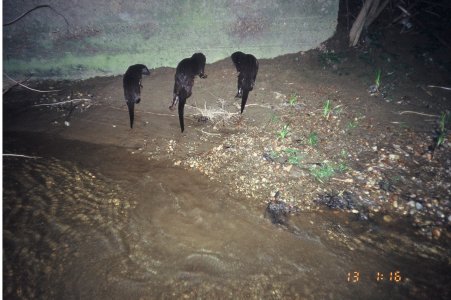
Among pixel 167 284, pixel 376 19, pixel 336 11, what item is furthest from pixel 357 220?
pixel 376 19

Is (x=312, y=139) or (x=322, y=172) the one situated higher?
(x=312, y=139)

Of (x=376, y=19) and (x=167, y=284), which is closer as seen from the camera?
(x=167, y=284)

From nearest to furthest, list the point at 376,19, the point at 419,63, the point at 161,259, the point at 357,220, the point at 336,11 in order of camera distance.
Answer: the point at 161,259, the point at 357,220, the point at 419,63, the point at 336,11, the point at 376,19

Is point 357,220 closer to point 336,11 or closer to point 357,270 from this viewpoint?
point 357,270

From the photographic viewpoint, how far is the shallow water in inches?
75.4

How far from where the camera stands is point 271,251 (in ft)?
7.09

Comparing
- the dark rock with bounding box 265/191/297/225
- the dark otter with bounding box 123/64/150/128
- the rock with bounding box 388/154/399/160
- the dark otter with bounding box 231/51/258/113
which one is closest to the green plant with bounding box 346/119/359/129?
the rock with bounding box 388/154/399/160

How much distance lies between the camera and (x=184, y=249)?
7.14ft

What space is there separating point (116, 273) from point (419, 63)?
213 inches

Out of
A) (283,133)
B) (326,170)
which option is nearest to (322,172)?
(326,170)

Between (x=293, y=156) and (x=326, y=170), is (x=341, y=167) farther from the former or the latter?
(x=293, y=156)
